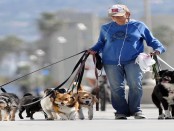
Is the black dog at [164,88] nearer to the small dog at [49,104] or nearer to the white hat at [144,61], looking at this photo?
the white hat at [144,61]

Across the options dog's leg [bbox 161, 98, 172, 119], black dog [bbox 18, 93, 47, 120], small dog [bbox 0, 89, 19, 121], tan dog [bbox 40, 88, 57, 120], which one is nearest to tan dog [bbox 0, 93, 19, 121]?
small dog [bbox 0, 89, 19, 121]

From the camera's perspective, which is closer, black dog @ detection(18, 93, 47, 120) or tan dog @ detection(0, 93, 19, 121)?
tan dog @ detection(0, 93, 19, 121)

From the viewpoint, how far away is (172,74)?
15.9 m

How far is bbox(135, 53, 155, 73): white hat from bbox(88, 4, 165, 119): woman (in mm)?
164

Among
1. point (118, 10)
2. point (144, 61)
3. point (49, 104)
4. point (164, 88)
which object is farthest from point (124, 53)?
point (49, 104)

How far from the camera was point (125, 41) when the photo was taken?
53.5ft

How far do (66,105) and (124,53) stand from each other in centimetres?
126

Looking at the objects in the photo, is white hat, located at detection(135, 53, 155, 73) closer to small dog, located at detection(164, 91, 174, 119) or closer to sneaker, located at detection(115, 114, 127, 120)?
small dog, located at detection(164, 91, 174, 119)

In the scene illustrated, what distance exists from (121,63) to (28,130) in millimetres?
3674

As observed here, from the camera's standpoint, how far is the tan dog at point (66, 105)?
16.0 m

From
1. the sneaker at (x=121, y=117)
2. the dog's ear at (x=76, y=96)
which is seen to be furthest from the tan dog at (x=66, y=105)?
the sneaker at (x=121, y=117)

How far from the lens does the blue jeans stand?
1636cm

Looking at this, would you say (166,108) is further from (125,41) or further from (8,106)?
(8,106)

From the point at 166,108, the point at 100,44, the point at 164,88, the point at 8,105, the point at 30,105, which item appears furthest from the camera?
the point at 30,105
